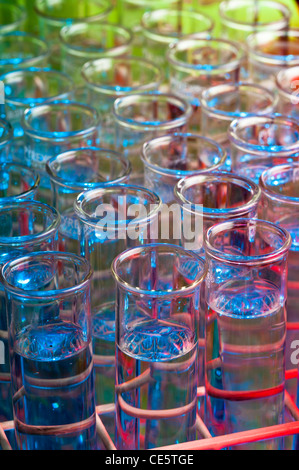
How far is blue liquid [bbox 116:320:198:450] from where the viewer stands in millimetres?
667

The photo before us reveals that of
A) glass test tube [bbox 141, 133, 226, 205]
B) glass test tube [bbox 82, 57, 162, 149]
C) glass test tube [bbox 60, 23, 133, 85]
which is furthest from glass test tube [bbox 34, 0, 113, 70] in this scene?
glass test tube [bbox 141, 133, 226, 205]

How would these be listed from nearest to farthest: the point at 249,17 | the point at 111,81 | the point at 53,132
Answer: the point at 53,132 < the point at 111,81 < the point at 249,17

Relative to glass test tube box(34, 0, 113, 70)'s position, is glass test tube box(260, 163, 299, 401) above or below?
below

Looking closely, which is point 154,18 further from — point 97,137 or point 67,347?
point 67,347

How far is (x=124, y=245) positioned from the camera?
2.43ft

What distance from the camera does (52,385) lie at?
2.16 feet

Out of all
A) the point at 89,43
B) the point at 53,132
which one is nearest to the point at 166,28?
the point at 89,43

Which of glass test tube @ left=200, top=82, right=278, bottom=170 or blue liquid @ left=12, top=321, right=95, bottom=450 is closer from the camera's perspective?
blue liquid @ left=12, top=321, right=95, bottom=450

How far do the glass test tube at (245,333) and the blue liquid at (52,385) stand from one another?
117 millimetres

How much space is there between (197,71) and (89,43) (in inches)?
9.7

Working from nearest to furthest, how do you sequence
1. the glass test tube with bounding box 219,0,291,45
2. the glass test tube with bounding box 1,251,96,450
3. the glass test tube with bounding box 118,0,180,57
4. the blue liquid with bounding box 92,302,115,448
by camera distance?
1. the glass test tube with bounding box 1,251,96,450
2. the blue liquid with bounding box 92,302,115,448
3. the glass test tube with bounding box 219,0,291,45
4. the glass test tube with bounding box 118,0,180,57

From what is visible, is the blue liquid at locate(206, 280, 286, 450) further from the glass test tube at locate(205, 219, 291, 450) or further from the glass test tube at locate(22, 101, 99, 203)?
the glass test tube at locate(22, 101, 99, 203)

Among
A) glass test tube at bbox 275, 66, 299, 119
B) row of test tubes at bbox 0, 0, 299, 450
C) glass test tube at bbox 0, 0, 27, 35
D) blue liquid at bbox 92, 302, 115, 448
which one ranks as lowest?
blue liquid at bbox 92, 302, 115, 448

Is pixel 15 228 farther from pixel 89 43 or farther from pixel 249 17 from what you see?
pixel 249 17
